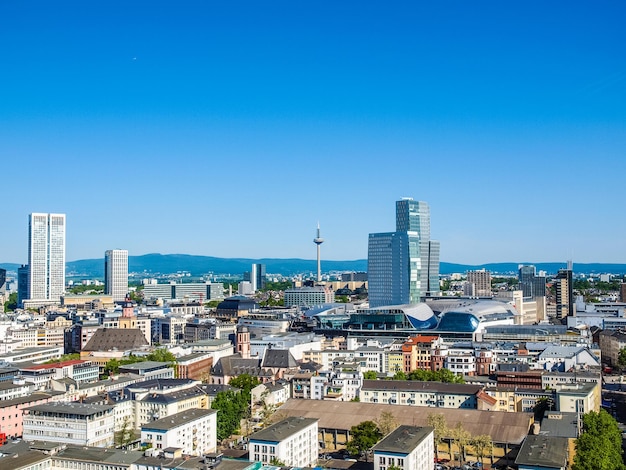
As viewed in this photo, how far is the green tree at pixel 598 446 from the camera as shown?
107 feet

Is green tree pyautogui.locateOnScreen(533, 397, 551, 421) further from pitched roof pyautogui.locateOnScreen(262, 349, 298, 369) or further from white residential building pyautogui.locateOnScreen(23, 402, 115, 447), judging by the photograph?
white residential building pyautogui.locateOnScreen(23, 402, 115, 447)

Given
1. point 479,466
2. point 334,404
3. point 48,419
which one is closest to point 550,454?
point 479,466

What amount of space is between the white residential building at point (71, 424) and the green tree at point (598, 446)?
23.1 meters

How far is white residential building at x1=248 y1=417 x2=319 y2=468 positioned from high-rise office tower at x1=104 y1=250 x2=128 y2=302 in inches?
4707

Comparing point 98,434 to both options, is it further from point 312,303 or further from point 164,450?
point 312,303

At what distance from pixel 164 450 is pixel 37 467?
547 cm

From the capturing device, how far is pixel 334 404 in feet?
145

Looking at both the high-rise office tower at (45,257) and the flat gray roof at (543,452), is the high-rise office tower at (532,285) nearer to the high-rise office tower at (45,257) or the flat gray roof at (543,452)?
the high-rise office tower at (45,257)

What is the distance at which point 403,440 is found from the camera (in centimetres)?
3356

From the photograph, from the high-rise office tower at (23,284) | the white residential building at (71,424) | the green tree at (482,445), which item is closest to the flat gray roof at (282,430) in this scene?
the green tree at (482,445)

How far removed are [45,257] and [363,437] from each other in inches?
4367

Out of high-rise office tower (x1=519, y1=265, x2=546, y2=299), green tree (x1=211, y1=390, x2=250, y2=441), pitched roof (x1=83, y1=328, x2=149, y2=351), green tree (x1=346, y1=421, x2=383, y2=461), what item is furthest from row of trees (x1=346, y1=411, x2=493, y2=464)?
high-rise office tower (x1=519, y1=265, x2=546, y2=299)

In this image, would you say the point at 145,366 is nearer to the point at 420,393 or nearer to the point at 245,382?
the point at 245,382

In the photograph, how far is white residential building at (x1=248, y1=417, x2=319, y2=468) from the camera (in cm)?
3375
